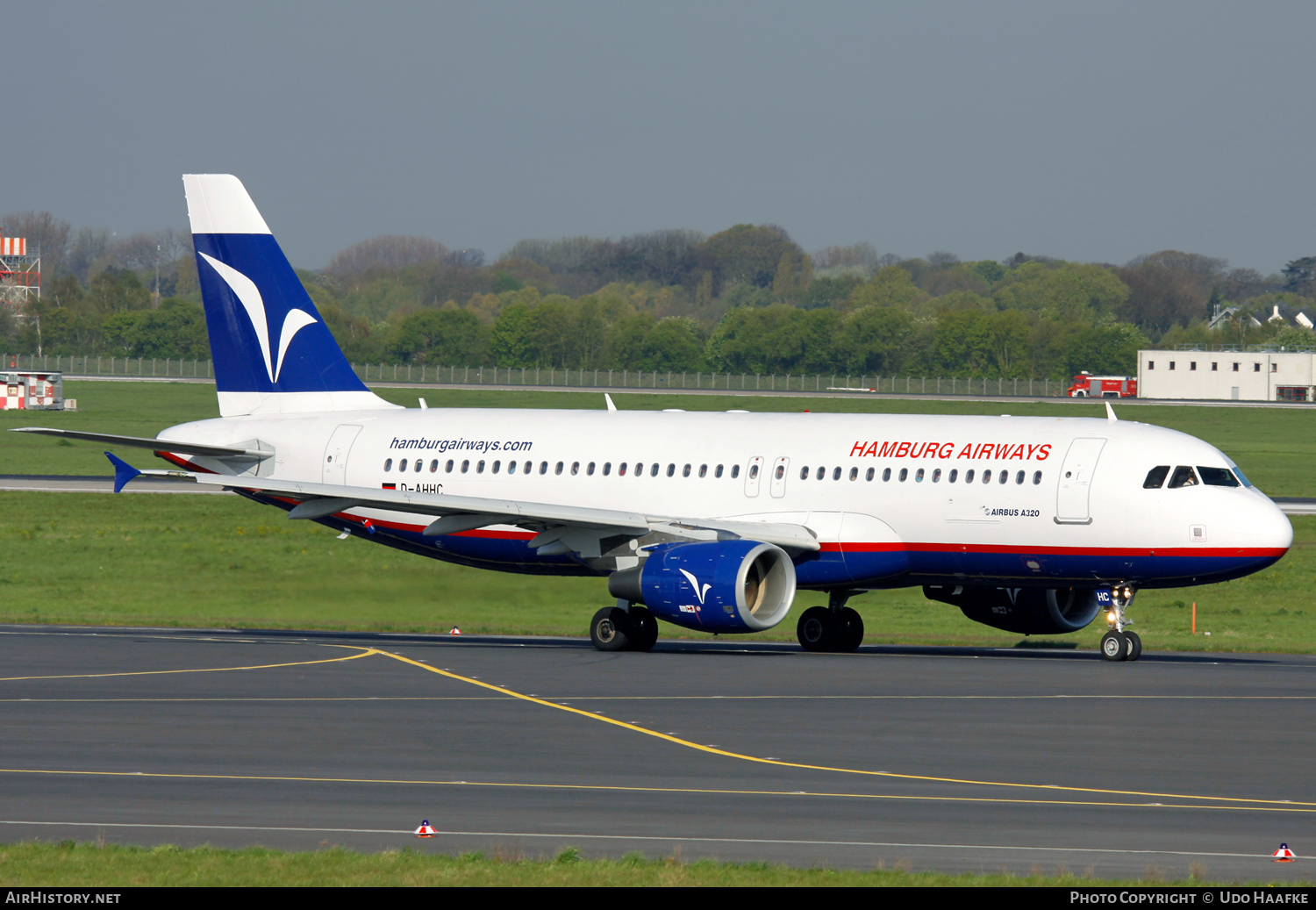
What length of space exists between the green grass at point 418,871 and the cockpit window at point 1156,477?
20.2m

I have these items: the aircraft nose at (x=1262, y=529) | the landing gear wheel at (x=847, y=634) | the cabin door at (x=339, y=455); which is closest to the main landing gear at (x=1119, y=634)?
the aircraft nose at (x=1262, y=529)

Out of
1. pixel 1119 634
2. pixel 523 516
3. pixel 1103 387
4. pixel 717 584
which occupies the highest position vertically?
pixel 1103 387

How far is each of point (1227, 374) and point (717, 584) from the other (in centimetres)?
16325

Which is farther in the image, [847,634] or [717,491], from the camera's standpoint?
[847,634]

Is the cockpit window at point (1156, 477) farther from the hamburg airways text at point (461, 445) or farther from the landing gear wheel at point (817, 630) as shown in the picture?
the hamburg airways text at point (461, 445)

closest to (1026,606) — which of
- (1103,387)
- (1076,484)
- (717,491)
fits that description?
(1076,484)

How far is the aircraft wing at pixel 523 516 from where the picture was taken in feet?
121

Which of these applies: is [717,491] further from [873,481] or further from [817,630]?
[817,630]

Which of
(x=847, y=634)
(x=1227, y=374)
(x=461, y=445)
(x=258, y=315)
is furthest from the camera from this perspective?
(x=1227, y=374)

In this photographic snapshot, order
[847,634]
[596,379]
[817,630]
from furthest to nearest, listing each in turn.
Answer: [596,379]
[817,630]
[847,634]

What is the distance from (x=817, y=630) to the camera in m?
39.2

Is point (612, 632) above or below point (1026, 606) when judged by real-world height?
below

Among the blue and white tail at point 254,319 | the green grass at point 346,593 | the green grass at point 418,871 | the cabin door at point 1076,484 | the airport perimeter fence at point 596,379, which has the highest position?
the blue and white tail at point 254,319

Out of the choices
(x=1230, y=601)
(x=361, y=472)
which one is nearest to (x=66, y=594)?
(x=361, y=472)
